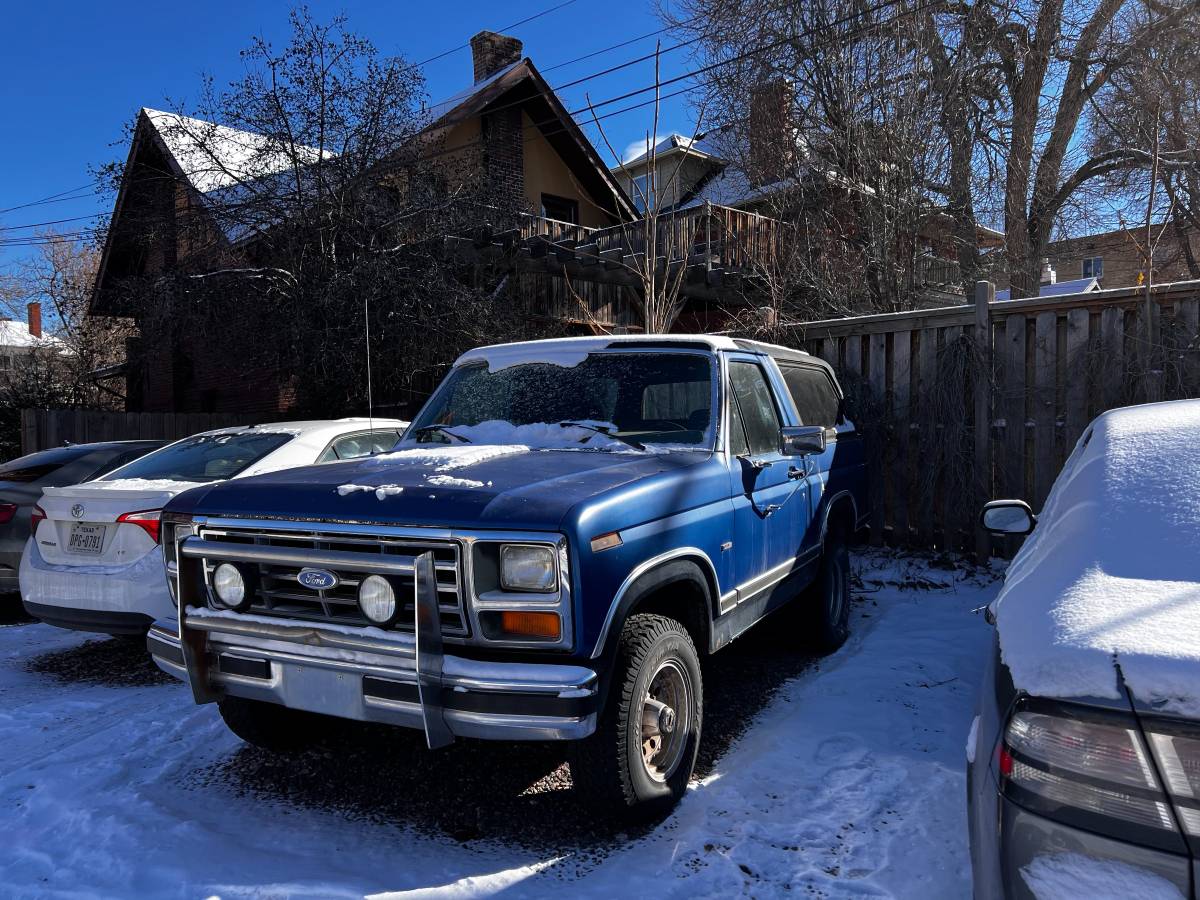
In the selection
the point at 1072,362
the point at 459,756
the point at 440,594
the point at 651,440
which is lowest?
the point at 459,756

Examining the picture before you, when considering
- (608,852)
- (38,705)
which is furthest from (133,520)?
(608,852)

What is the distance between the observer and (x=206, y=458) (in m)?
6.03

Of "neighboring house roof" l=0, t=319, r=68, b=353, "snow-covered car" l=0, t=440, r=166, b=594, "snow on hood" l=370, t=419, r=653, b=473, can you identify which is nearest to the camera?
"snow on hood" l=370, t=419, r=653, b=473

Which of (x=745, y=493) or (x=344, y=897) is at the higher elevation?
(x=745, y=493)

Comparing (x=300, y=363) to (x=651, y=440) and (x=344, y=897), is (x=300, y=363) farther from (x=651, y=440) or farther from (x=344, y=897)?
(x=344, y=897)

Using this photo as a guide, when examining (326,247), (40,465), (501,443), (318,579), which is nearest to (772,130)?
(326,247)

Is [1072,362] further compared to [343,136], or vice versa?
[343,136]

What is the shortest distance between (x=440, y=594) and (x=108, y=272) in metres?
18.1

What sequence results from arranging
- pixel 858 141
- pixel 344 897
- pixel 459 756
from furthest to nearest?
pixel 858 141
pixel 459 756
pixel 344 897

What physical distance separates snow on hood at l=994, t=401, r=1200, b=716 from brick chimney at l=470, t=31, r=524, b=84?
2014 centimetres

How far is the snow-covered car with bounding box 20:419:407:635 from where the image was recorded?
16.3 feet

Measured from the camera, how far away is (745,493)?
410cm

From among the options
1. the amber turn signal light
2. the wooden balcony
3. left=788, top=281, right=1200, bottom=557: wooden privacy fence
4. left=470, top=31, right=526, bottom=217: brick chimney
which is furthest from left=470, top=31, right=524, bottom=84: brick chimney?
the amber turn signal light

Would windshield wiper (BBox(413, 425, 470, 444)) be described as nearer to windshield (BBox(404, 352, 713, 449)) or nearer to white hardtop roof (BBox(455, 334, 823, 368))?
windshield (BBox(404, 352, 713, 449))
